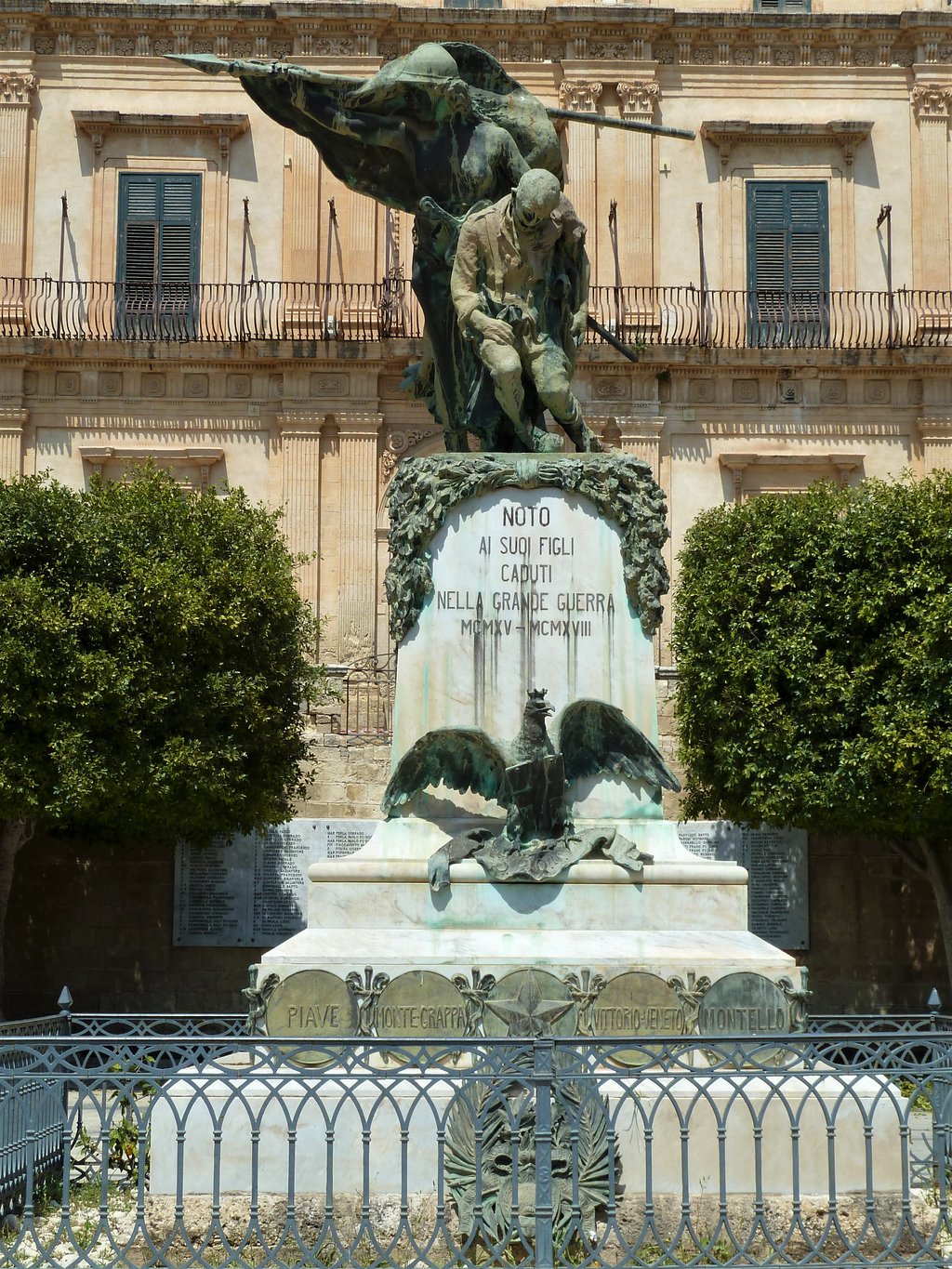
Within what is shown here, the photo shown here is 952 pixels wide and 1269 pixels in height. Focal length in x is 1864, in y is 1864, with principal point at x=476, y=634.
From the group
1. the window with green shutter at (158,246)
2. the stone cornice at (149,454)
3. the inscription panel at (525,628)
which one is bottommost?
the inscription panel at (525,628)

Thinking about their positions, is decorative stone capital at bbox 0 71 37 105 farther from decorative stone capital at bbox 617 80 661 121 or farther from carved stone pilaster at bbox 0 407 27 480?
decorative stone capital at bbox 617 80 661 121

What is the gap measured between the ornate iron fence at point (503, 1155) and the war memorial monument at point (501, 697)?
0.38 ft

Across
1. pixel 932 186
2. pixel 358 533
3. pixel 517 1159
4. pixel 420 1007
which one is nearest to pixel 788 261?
pixel 932 186

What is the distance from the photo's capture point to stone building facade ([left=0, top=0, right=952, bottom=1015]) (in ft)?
107

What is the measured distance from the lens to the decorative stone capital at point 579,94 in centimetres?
3300

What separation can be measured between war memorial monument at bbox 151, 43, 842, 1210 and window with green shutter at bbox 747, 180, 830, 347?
74.8 feet

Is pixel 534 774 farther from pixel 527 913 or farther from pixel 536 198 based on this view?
pixel 536 198

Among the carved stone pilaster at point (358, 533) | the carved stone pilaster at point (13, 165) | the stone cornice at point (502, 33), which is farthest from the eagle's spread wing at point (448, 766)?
the stone cornice at point (502, 33)

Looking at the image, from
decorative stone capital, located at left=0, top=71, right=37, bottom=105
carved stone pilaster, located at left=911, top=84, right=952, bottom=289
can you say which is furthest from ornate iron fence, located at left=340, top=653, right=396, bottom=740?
decorative stone capital, located at left=0, top=71, right=37, bottom=105

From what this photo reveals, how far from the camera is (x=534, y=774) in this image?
9234 millimetres

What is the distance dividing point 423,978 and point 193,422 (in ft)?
83.1

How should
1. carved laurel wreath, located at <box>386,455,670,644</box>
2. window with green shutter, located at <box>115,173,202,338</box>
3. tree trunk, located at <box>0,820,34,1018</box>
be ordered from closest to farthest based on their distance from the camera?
carved laurel wreath, located at <box>386,455,670,644</box>, tree trunk, located at <box>0,820,34,1018</box>, window with green shutter, located at <box>115,173,202,338</box>

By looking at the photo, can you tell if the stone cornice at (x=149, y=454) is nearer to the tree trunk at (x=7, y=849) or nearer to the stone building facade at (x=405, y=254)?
the stone building facade at (x=405, y=254)

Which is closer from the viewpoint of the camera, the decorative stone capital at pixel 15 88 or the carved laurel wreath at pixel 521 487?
the carved laurel wreath at pixel 521 487
